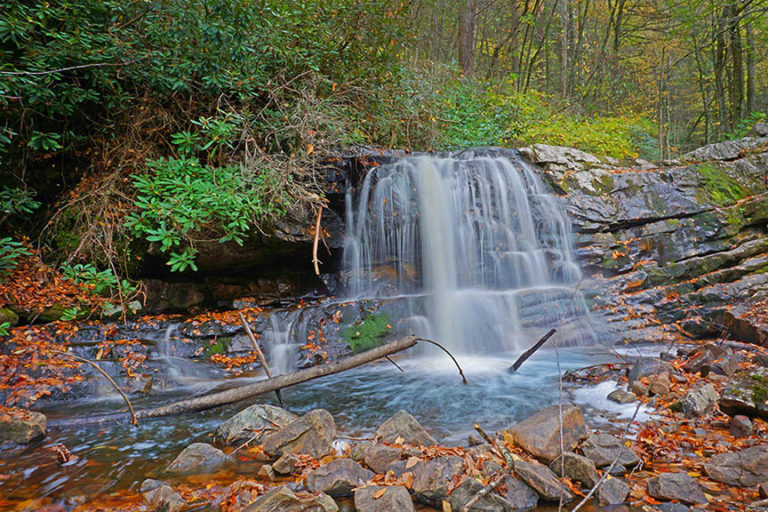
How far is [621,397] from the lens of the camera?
434 cm

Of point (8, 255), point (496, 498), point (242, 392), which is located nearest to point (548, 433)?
point (496, 498)

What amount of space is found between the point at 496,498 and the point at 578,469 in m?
0.71

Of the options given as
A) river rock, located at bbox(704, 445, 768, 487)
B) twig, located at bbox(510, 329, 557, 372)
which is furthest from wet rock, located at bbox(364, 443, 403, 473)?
twig, located at bbox(510, 329, 557, 372)

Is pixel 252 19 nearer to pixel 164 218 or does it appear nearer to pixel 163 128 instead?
pixel 163 128

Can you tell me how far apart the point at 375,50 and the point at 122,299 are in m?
7.03

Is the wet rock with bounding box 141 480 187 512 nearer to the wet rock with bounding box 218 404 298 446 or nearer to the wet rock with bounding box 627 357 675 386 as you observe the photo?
the wet rock with bounding box 218 404 298 446

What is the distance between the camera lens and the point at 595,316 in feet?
23.5

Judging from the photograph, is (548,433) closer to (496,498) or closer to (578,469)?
(578,469)

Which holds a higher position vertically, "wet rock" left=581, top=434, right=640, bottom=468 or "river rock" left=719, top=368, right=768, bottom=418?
"river rock" left=719, top=368, right=768, bottom=418

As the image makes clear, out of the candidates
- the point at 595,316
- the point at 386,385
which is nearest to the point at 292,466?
the point at 386,385

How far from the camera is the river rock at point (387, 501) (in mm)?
2542

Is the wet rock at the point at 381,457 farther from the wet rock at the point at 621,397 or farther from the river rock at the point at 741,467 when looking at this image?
the wet rock at the point at 621,397

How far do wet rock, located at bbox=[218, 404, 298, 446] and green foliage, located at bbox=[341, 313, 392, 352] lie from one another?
9.13 ft

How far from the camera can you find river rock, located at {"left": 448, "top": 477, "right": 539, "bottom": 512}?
2.57 metres
